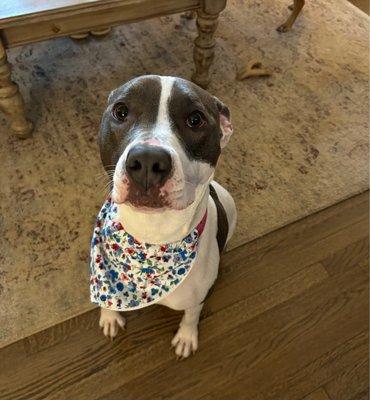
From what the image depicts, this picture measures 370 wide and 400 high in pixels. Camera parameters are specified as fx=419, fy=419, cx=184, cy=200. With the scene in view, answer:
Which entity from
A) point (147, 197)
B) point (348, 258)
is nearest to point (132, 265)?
point (147, 197)

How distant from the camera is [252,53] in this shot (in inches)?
110

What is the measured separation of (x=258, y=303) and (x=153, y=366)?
0.53 m

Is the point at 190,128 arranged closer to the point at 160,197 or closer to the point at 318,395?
the point at 160,197

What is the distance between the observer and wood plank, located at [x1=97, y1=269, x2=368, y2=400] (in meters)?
1.66

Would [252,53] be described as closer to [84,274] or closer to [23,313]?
[84,274]

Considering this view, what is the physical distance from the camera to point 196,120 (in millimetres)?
1175

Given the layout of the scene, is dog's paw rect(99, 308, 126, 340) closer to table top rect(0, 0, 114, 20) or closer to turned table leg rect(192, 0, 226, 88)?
table top rect(0, 0, 114, 20)

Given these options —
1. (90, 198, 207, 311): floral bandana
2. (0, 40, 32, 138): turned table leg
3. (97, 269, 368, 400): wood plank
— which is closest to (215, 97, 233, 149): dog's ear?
(90, 198, 207, 311): floral bandana

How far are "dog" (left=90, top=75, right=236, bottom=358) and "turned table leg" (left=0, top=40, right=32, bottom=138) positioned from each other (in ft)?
2.92

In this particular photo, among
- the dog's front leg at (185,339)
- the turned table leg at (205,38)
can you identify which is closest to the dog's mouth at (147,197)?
the dog's front leg at (185,339)

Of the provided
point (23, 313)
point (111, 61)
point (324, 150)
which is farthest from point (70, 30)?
point (324, 150)

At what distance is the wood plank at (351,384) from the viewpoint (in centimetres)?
169

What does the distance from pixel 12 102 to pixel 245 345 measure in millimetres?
1579

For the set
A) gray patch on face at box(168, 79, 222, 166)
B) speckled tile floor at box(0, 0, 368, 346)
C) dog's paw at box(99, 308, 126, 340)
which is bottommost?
dog's paw at box(99, 308, 126, 340)
